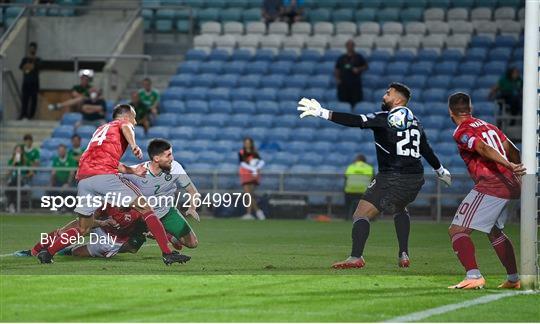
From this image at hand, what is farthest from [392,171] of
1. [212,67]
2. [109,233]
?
[212,67]

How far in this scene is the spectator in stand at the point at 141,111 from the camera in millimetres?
28531

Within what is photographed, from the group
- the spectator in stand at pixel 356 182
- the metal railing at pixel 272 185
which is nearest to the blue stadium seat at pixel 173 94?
the metal railing at pixel 272 185

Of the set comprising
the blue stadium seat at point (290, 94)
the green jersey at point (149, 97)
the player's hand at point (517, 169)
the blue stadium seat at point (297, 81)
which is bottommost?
the player's hand at point (517, 169)

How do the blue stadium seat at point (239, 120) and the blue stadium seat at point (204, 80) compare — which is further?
the blue stadium seat at point (204, 80)

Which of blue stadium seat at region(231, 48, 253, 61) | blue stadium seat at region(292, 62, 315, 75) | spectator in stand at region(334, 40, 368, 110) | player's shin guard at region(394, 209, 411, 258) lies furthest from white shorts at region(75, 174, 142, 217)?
blue stadium seat at region(231, 48, 253, 61)

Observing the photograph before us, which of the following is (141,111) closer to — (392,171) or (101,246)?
(101,246)

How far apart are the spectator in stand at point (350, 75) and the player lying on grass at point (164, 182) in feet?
47.7

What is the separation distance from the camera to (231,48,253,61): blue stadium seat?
3148 centimetres

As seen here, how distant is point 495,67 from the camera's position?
2895 centimetres

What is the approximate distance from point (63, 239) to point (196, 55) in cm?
1873

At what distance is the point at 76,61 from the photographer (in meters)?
30.8

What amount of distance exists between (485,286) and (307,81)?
61.0ft

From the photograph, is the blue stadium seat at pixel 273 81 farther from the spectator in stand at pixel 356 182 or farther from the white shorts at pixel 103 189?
the white shorts at pixel 103 189

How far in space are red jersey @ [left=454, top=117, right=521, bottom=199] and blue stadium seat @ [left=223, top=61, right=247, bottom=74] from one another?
1983 cm
